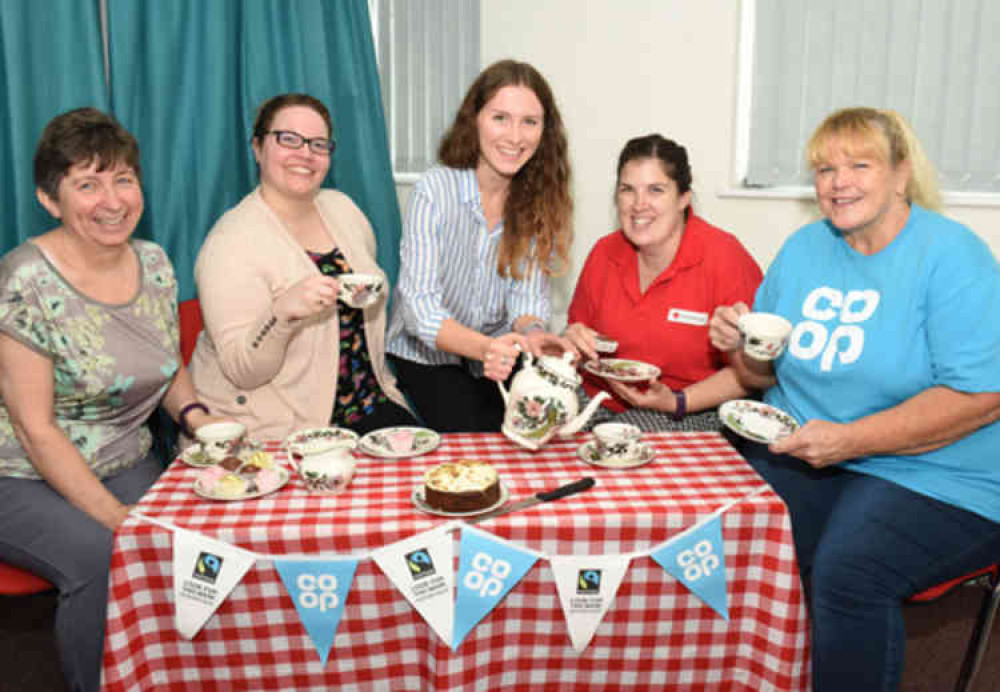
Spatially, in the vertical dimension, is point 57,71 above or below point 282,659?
above

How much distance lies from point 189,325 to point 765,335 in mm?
1637

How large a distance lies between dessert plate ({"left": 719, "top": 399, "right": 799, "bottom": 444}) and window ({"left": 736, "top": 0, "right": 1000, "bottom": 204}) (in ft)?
3.95

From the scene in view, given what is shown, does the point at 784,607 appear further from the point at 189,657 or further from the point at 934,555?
the point at 189,657

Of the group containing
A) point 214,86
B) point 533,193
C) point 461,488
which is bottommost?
point 461,488

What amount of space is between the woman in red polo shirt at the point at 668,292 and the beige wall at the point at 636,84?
0.50 meters

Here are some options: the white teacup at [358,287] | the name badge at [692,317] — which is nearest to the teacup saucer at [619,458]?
the white teacup at [358,287]

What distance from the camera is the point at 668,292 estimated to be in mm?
2166

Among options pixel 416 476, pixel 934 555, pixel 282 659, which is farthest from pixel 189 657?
pixel 934 555

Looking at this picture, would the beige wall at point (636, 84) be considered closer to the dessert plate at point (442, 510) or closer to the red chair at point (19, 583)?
the dessert plate at point (442, 510)

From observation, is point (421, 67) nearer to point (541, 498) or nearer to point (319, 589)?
point (541, 498)

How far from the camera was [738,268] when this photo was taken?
7.11 ft

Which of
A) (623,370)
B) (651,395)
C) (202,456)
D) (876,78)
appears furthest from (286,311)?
(876,78)

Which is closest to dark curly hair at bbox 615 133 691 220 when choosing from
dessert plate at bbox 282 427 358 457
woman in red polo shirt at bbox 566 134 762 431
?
woman in red polo shirt at bbox 566 134 762 431

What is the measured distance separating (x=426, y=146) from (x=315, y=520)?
2344 mm
